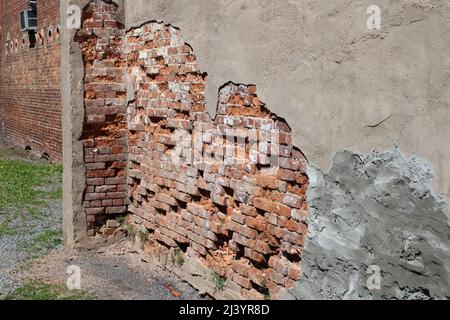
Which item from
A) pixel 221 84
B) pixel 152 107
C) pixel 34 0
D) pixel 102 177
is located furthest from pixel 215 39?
pixel 34 0

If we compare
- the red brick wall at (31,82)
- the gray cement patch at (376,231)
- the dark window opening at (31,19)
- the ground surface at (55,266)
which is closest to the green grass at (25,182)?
the ground surface at (55,266)

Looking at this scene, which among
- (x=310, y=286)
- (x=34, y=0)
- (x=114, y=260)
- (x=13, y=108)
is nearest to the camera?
(x=310, y=286)

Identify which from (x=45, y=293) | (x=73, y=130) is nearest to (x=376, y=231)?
(x=45, y=293)

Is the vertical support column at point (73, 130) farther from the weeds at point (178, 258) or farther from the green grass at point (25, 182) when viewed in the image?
the green grass at point (25, 182)

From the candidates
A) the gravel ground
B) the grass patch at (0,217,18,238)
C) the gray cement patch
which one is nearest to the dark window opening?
the grass patch at (0,217,18,238)

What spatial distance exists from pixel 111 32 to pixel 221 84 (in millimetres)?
2128

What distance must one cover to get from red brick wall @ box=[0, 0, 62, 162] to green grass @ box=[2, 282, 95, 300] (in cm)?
737

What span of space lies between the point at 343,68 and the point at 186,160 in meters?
2.04

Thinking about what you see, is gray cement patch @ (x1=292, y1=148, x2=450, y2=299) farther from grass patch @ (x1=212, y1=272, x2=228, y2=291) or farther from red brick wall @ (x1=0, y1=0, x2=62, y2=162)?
red brick wall @ (x1=0, y1=0, x2=62, y2=162)

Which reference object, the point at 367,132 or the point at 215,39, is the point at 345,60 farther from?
the point at 215,39

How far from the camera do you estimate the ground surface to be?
16.6 ft

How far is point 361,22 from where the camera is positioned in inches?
128

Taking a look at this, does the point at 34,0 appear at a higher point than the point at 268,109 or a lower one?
higher

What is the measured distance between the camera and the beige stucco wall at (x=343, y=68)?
9.34ft
